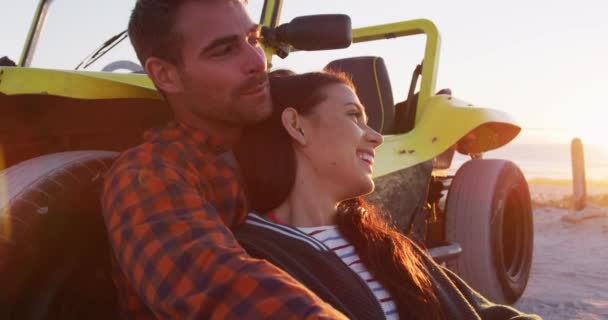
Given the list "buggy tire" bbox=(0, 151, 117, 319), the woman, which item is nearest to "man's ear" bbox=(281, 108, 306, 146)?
the woman

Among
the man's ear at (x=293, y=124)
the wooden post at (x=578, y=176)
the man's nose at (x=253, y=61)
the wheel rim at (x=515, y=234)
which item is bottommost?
the wooden post at (x=578, y=176)

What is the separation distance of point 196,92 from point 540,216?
777 cm

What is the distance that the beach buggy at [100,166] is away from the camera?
1.31 m

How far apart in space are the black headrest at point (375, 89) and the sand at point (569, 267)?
4.92 feet

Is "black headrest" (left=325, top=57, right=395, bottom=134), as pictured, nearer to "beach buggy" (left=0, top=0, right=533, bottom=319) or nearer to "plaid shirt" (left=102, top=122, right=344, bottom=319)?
"beach buggy" (left=0, top=0, right=533, bottom=319)

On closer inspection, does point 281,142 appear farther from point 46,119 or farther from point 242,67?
point 46,119

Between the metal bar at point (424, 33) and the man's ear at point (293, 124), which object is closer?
the man's ear at point (293, 124)

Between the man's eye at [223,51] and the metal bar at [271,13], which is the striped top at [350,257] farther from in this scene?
the metal bar at [271,13]

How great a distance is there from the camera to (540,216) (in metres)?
8.44

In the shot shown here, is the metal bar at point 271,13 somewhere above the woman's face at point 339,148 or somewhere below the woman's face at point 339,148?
above

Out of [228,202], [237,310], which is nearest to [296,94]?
[228,202]

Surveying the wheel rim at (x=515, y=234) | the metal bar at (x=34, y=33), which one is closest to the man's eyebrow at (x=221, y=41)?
the metal bar at (x=34, y=33)

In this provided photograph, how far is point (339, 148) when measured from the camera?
4.95ft

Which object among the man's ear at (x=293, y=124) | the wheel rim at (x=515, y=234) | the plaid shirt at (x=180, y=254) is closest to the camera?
the plaid shirt at (x=180, y=254)
